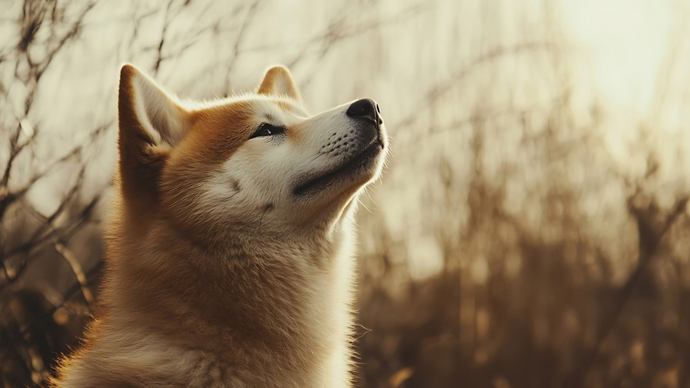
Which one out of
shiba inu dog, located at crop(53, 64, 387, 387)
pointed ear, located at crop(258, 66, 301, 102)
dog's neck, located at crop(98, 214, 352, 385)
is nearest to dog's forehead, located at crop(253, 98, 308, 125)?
shiba inu dog, located at crop(53, 64, 387, 387)

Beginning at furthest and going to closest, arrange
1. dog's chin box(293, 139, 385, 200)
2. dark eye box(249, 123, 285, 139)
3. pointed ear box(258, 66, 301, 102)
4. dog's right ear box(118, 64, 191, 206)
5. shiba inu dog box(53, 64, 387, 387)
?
pointed ear box(258, 66, 301, 102), dark eye box(249, 123, 285, 139), dog's chin box(293, 139, 385, 200), dog's right ear box(118, 64, 191, 206), shiba inu dog box(53, 64, 387, 387)

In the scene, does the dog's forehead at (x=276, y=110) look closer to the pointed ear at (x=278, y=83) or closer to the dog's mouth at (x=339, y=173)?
the pointed ear at (x=278, y=83)

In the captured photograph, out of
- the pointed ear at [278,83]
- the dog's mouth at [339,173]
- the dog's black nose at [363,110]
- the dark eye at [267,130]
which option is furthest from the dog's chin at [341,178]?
the pointed ear at [278,83]

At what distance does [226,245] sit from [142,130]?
19.1 inches

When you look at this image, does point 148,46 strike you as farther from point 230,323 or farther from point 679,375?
point 679,375

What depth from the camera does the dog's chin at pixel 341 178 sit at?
7.77 ft

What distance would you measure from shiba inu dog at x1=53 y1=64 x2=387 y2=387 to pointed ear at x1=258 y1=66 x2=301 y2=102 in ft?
1.57

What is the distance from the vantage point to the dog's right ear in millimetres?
2244

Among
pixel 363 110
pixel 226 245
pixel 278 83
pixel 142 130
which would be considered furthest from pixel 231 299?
pixel 278 83

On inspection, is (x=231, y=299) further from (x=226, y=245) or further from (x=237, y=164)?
(x=237, y=164)

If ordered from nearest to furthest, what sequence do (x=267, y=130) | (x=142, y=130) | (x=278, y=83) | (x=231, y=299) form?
1. (x=231, y=299)
2. (x=142, y=130)
3. (x=267, y=130)
4. (x=278, y=83)

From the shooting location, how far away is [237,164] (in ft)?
7.88

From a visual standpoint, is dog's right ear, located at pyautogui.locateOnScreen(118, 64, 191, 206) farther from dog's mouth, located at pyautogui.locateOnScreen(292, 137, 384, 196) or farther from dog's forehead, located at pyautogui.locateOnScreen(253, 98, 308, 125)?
dog's mouth, located at pyautogui.locateOnScreen(292, 137, 384, 196)

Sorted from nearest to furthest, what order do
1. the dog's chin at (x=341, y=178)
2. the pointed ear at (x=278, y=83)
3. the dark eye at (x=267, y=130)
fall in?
the dog's chin at (x=341, y=178) → the dark eye at (x=267, y=130) → the pointed ear at (x=278, y=83)
